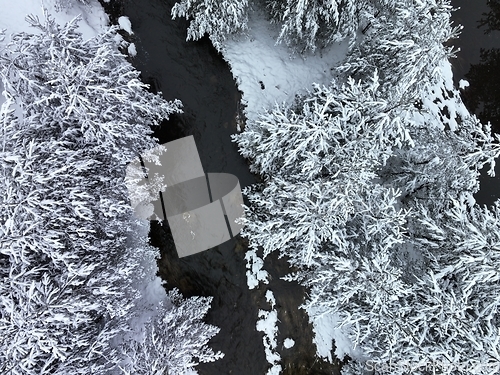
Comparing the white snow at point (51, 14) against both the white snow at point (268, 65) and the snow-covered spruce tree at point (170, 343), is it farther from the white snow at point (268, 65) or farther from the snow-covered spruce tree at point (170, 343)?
the snow-covered spruce tree at point (170, 343)

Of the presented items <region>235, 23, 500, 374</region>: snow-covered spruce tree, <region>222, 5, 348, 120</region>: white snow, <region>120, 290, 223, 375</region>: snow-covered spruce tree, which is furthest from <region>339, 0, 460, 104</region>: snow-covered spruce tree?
<region>120, 290, 223, 375</region>: snow-covered spruce tree

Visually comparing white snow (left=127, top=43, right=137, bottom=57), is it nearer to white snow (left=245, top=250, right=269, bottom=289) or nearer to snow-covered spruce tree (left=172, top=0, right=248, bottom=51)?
snow-covered spruce tree (left=172, top=0, right=248, bottom=51)

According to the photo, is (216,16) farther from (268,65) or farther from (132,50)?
(132,50)

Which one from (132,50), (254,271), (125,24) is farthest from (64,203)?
(125,24)

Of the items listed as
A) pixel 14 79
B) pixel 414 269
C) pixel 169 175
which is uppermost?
pixel 14 79

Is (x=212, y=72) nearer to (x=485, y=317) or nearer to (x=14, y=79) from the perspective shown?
(x=14, y=79)

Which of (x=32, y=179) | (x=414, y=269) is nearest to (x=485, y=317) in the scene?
(x=414, y=269)
